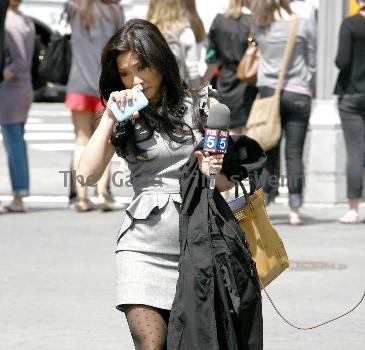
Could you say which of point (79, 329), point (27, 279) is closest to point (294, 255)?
point (27, 279)

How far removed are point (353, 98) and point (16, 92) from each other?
2.94 metres

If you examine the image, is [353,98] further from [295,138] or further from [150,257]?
[150,257]

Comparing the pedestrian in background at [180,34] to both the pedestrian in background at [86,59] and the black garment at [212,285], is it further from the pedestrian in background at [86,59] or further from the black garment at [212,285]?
the black garment at [212,285]

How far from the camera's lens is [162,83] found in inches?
197

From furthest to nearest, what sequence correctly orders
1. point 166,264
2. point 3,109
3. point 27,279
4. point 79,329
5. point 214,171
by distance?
point 3,109 < point 27,279 < point 79,329 < point 166,264 < point 214,171

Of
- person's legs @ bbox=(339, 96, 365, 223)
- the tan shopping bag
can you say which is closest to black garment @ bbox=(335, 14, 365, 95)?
person's legs @ bbox=(339, 96, 365, 223)

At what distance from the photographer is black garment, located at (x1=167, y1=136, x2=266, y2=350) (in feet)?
14.8

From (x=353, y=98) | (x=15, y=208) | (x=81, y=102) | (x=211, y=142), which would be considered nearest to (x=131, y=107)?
(x=211, y=142)

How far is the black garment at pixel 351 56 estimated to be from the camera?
10.8 m

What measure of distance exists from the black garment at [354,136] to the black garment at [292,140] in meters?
0.41

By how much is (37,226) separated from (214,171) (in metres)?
6.69

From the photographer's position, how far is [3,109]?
38.8 feet

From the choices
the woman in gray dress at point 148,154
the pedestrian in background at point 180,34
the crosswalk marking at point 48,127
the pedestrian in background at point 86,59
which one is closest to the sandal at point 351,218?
the pedestrian in background at point 180,34

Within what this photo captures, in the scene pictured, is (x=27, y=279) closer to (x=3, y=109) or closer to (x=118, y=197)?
(x=3, y=109)
